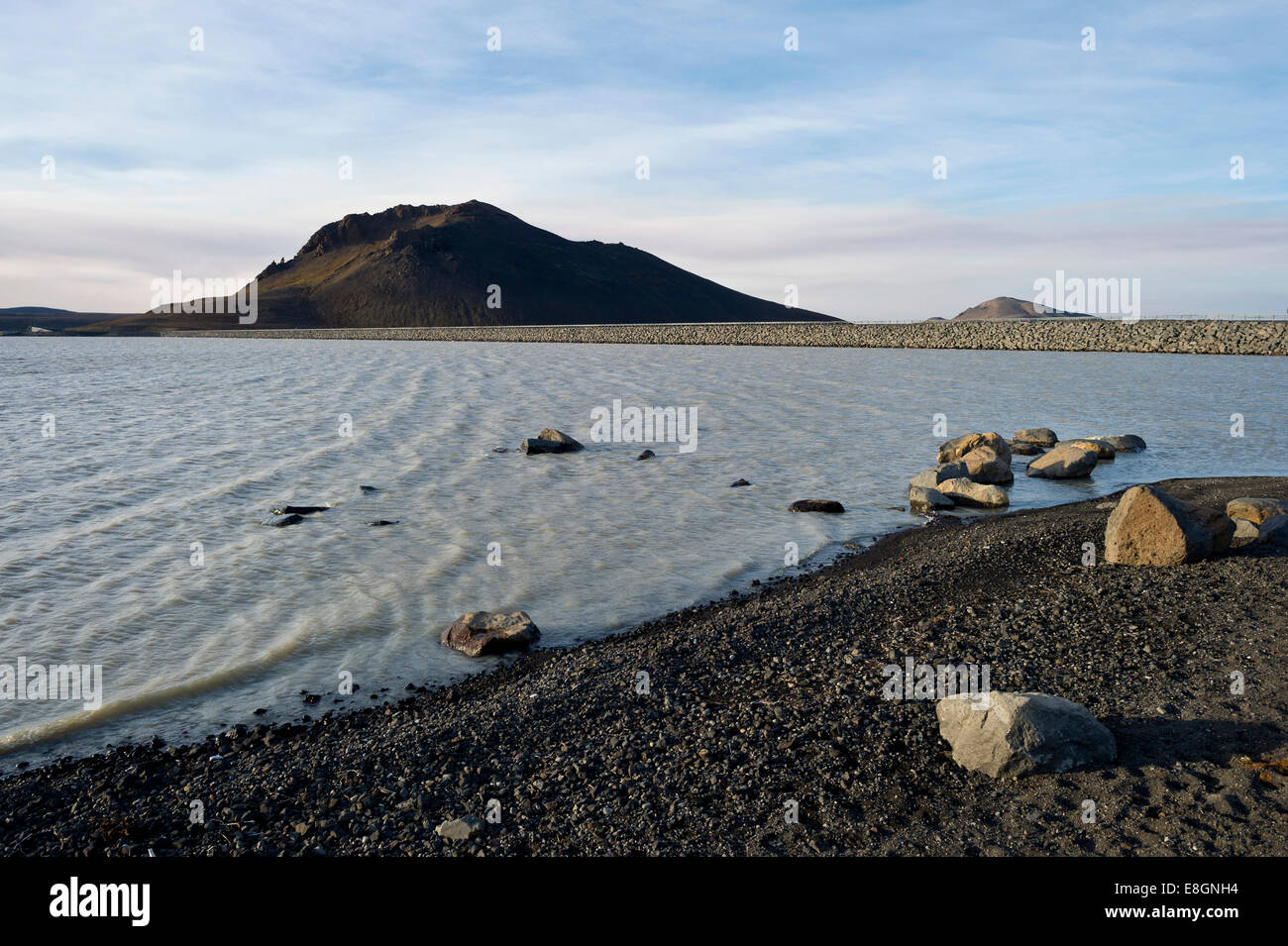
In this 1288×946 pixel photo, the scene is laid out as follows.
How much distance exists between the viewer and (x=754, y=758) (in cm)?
663

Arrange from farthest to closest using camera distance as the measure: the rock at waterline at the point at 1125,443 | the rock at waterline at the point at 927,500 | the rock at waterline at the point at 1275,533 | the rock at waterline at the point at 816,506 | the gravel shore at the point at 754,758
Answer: the rock at waterline at the point at 1125,443 < the rock at waterline at the point at 927,500 < the rock at waterline at the point at 816,506 < the rock at waterline at the point at 1275,533 < the gravel shore at the point at 754,758

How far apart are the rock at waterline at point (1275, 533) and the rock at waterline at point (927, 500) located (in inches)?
232

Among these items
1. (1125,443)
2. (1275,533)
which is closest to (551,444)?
(1125,443)

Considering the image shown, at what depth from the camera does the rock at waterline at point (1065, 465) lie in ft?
67.0

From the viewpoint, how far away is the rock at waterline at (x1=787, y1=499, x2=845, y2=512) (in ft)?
56.1

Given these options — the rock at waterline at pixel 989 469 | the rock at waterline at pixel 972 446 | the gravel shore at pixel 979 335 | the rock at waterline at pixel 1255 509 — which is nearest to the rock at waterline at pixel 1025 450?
the rock at waterline at pixel 972 446

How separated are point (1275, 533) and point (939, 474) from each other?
23.4ft

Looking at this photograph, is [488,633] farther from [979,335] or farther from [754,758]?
[979,335]

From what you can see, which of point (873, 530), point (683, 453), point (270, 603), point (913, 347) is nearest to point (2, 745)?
point (270, 603)

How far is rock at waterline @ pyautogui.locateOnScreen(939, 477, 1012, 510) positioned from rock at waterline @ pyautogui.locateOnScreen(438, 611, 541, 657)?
11168 mm

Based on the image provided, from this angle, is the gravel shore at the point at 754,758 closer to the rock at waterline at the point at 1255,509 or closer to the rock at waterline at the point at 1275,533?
the rock at waterline at the point at 1275,533

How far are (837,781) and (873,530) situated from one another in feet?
32.2

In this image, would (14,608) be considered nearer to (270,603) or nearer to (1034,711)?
(270,603)

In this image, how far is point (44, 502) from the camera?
17453mm
